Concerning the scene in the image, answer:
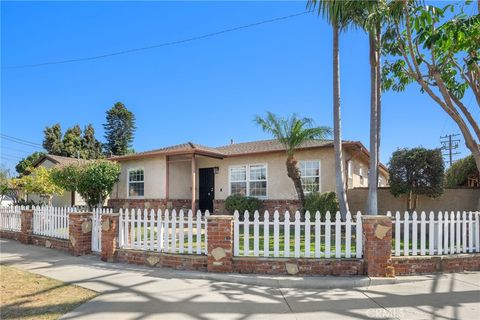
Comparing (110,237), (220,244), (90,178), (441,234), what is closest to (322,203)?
(441,234)

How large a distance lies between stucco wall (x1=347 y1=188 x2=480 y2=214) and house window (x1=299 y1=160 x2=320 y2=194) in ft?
5.89

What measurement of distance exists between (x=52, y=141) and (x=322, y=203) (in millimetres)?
40350

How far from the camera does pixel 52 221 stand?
33.8 feet

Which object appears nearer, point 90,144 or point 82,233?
point 82,233

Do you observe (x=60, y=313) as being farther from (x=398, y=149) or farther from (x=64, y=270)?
(x=398, y=149)

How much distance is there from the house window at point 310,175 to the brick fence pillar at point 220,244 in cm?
818

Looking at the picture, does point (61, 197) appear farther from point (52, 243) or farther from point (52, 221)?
point (52, 243)

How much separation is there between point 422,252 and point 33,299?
6705 mm

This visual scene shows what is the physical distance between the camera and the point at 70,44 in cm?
1548

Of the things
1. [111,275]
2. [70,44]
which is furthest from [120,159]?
[111,275]

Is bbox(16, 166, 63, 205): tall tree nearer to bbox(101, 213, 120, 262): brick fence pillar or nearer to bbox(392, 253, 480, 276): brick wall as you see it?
bbox(101, 213, 120, 262): brick fence pillar

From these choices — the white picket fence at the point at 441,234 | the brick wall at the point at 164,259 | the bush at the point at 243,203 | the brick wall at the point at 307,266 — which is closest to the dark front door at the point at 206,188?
the bush at the point at 243,203

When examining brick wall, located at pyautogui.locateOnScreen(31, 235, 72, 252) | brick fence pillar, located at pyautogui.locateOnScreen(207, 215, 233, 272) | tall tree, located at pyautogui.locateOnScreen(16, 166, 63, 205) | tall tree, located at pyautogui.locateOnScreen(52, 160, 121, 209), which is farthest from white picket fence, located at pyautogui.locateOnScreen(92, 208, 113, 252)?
tall tree, located at pyautogui.locateOnScreen(16, 166, 63, 205)

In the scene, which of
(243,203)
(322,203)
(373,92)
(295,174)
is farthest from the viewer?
(243,203)
